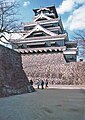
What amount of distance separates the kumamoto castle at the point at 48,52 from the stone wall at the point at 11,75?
9.14m

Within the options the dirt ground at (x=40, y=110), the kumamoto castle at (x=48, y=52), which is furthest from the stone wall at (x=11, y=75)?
the kumamoto castle at (x=48, y=52)

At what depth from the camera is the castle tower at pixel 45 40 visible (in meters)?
46.3

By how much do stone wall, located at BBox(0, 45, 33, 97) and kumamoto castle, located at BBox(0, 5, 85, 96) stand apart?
9137mm

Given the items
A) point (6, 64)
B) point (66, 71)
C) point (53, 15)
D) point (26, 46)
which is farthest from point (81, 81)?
point (53, 15)

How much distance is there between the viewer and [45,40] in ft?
157

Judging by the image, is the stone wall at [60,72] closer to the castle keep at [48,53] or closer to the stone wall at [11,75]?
the castle keep at [48,53]

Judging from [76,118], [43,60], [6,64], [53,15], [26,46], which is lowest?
[76,118]

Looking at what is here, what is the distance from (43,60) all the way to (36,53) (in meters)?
2.96

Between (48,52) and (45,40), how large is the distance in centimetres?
319

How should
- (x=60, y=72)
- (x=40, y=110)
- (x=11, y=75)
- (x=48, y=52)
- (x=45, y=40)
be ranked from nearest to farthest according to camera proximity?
1. (x=40, y=110)
2. (x=11, y=75)
3. (x=60, y=72)
4. (x=48, y=52)
5. (x=45, y=40)

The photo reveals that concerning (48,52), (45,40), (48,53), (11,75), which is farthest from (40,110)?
(45,40)

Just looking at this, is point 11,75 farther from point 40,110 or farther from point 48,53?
point 48,53

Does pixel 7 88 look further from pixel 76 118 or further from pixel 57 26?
pixel 57 26

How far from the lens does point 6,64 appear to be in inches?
595
